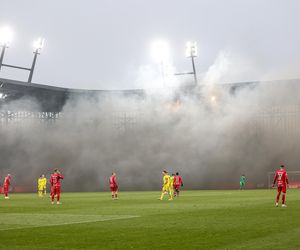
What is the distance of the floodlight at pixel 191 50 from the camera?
6012cm

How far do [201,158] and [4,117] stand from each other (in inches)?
856

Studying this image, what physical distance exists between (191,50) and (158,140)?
454 inches

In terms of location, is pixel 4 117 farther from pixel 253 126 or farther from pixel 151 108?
pixel 253 126

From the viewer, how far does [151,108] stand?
6481cm

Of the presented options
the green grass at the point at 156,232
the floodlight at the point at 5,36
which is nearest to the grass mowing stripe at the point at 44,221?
the green grass at the point at 156,232

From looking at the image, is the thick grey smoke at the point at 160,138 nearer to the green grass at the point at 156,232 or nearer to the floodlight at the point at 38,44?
the floodlight at the point at 38,44

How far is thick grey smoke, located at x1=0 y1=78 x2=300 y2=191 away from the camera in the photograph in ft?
204

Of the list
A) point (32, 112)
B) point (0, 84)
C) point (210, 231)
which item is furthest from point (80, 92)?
point (210, 231)

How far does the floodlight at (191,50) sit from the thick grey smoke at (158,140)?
367 cm

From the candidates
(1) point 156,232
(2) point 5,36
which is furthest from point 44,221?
(2) point 5,36

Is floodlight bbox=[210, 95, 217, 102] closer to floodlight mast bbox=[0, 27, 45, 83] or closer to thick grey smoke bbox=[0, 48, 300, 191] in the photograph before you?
thick grey smoke bbox=[0, 48, 300, 191]

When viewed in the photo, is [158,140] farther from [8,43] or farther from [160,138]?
[8,43]

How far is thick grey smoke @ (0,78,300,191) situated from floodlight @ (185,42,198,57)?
3.67 m

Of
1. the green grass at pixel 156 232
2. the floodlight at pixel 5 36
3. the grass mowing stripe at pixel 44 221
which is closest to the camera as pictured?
the green grass at pixel 156 232
